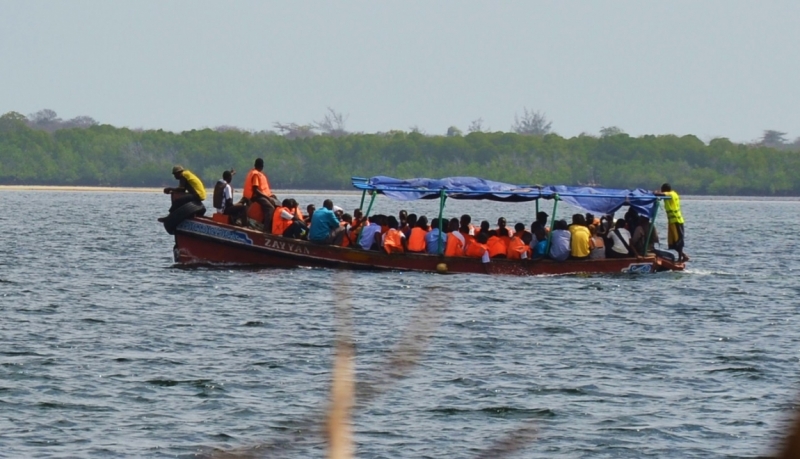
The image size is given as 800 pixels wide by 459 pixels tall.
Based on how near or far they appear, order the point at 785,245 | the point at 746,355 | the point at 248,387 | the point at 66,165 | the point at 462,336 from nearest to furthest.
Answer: the point at 248,387, the point at 746,355, the point at 462,336, the point at 785,245, the point at 66,165

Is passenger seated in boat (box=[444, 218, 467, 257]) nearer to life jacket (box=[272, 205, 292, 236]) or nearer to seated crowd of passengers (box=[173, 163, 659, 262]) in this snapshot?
seated crowd of passengers (box=[173, 163, 659, 262])

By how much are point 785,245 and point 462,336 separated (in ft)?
103

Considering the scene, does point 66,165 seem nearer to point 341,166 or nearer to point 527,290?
point 341,166

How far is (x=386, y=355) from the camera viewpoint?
6422 mm

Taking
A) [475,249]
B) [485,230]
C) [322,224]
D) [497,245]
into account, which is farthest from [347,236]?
[497,245]

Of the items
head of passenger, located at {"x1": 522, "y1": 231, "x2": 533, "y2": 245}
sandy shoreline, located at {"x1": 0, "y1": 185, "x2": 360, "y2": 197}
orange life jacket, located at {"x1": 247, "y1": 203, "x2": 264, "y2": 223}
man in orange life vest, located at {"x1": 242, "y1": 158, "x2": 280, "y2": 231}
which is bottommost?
sandy shoreline, located at {"x1": 0, "y1": 185, "x2": 360, "y2": 197}

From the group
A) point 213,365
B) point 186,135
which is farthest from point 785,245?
point 186,135

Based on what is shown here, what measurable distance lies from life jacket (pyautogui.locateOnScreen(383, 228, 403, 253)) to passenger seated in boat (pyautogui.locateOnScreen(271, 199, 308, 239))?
1542 millimetres

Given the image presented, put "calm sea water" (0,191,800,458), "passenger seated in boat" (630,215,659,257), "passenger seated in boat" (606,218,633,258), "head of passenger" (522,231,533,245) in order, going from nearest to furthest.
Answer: "calm sea water" (0,191,800,458)
"head of passenger" (522,231,533,245)
"passenger seated in boat" (606,218,633,258)
"passenger seated in boat" (630,215,659,257)

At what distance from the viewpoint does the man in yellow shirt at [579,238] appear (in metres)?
24.9

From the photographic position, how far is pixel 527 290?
24.4 m

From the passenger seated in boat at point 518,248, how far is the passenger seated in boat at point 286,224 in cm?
374

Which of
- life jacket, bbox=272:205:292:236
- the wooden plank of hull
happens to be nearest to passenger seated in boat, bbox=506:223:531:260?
the wooden plank of hull

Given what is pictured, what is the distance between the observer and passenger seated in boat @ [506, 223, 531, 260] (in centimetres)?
2511
